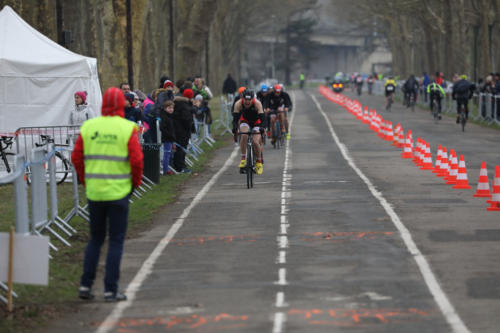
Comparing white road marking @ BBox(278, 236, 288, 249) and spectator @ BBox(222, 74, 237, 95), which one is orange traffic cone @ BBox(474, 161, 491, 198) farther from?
spectator @ BBox(222, 74, 237, 95)

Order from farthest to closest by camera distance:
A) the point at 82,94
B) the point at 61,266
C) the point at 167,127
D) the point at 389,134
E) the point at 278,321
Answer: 1. the point at 389,134
2. the point at 167,127
3. the point at 82,94
4. the point at 61,266
5. the point at 278,321

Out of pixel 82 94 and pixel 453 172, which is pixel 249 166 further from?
pixel 453 172

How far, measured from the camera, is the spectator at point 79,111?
821 inches

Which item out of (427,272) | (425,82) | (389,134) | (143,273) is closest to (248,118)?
(143,273)

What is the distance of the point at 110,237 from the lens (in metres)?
10.2

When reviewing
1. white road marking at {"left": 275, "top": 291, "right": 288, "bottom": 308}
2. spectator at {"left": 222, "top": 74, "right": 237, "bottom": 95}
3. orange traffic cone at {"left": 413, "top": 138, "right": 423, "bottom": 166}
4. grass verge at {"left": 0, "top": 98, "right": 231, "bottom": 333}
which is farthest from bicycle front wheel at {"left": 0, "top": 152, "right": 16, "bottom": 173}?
spectator at {"left": 222, "top": 74, "right": 237, "bottom": 95}

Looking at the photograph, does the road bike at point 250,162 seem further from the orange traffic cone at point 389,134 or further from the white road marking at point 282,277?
the orange traffic cone at point 389,134

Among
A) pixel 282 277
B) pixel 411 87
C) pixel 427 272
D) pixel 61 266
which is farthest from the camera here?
pixel 411 87

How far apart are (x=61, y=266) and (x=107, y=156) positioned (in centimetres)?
257

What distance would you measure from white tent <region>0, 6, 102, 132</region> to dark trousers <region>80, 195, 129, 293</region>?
1195cm

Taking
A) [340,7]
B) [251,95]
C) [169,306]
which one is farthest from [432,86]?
[340,7]

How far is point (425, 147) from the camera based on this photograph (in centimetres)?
2477

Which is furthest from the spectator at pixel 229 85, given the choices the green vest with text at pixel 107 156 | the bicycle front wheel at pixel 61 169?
the green vest with text at pixel 107 156

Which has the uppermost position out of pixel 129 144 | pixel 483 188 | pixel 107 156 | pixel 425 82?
pixel 425 82
